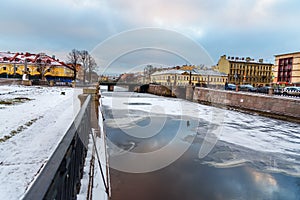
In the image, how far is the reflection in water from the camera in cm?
523

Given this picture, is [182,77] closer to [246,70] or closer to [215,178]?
[246,70]

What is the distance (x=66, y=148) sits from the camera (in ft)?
6.54

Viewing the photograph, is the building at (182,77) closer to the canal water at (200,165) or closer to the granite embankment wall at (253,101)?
the granite embankment wall at (253,101)

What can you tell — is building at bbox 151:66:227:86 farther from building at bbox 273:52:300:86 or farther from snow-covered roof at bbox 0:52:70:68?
snow-covered roof at bbox 0:52:70:68

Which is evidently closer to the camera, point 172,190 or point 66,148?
point 66,148

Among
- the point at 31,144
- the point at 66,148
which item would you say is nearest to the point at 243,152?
the point at 31,144

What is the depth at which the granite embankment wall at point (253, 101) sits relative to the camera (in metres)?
19.8

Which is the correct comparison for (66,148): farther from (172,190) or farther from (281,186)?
(281,186)

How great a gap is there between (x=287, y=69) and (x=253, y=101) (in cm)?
4995

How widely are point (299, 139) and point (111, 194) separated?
10748 mm

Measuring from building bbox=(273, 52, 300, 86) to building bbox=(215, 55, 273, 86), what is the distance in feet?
31.0

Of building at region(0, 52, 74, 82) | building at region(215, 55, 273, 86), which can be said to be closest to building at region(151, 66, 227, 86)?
building at region(215, 55, 273, 86)

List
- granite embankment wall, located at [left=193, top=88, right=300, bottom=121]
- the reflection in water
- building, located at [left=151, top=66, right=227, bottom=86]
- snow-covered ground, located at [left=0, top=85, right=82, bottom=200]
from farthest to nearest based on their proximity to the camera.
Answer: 1. building, located at [left=151, top=66, right=227, bottom=86]
2. granite embankment wall, located at [left=193, top=88, right=300, bottom=121]
3. the reflection in water
4. snow-covered ground, located at [left=0, top=85, right=82, bottom=200]

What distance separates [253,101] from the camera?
2503cm
